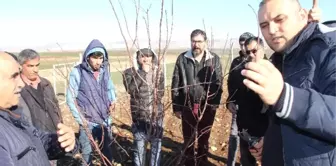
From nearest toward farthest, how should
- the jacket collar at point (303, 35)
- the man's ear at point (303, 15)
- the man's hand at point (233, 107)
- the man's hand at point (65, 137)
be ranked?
the jacket collar at point (303, 35)
the man's ear at point (303, 15)
the man's hand at point (65, 137)
the man's hand at point (233, 107)

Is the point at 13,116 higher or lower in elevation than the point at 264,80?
lower

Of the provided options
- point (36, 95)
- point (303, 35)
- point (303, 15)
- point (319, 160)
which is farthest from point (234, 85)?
point (319, 160)

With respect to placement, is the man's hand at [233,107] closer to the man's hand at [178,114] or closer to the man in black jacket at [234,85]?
the man in black jacket at [234,85]

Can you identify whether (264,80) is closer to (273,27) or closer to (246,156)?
(273,27)

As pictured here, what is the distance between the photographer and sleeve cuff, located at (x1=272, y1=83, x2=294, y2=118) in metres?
1.08

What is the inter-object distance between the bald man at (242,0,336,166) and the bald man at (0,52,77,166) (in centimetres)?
127

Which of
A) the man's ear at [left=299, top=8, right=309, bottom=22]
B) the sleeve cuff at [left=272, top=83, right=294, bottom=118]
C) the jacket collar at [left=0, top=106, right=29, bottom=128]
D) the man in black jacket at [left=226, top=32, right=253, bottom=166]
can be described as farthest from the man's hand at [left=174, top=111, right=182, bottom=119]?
the sleeve cuff at [left=272, top=83, right=294, bottom=118]

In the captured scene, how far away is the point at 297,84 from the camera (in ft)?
4.52

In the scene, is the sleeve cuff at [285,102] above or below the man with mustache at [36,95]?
above

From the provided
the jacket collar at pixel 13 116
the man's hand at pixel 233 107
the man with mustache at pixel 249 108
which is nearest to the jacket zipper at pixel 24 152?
the jacket collar at pixel 13 116

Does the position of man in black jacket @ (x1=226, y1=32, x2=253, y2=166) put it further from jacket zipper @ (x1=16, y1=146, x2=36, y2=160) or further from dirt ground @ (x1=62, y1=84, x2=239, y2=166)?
jacket zipper @ (x1=16, y1=146, x2=36, y2=160)

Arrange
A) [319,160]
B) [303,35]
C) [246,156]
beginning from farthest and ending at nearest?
[246,156] < [303,35] < [319,160]

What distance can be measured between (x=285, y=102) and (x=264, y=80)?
0.13 m

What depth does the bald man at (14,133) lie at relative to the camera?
1.69 meters
